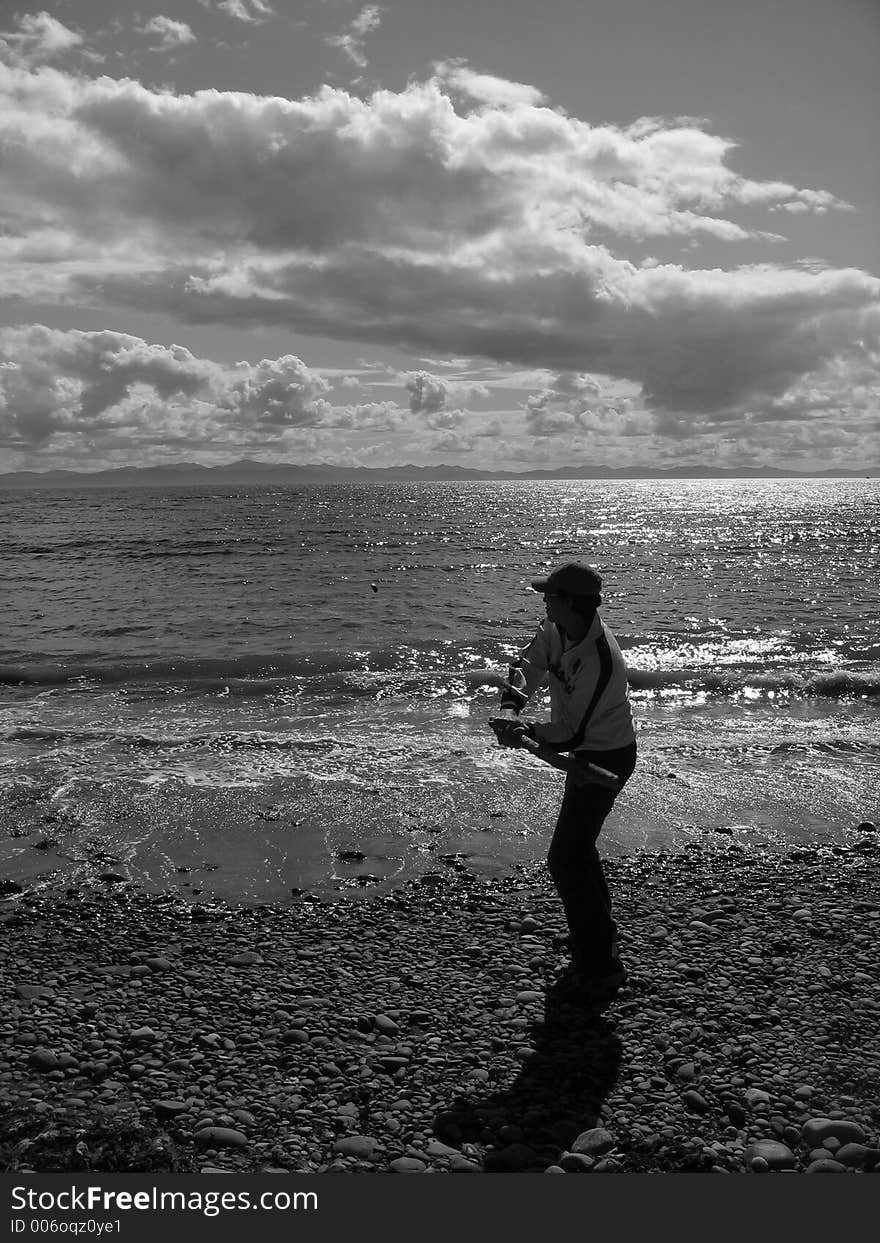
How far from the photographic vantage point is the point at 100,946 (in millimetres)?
6773

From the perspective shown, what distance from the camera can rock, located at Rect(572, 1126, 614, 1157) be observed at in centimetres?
451

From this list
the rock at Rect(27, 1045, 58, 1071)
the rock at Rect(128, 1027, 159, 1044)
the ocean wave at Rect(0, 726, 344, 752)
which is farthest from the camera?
the ocean wave at Rect(0, 726, 344, 752)

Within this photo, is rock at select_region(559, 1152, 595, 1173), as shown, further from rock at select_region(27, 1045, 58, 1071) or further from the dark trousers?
rock at select_region(27, 1045, 58, 1071)

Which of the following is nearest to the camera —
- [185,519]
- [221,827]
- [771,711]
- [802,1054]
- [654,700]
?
[802,1054]

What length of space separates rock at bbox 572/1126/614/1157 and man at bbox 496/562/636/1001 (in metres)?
1.32

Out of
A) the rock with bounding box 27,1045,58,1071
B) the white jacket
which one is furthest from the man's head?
the rock with bounding box 27,1045,58,1071

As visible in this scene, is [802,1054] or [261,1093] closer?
[261,1093]

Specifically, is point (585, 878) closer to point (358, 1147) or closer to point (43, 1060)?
point (358, 1147)

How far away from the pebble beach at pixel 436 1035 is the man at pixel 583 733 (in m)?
0.39

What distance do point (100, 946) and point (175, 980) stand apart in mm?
1003

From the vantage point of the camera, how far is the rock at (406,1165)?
172 inches

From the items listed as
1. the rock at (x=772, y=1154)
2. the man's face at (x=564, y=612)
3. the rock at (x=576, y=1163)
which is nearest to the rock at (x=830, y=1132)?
the rock at (x=772, y=1154)

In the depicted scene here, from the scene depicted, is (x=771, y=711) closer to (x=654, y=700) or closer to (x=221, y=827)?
(x=654, y=700)

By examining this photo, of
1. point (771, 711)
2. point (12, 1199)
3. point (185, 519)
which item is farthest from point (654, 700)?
point (185, 519)
